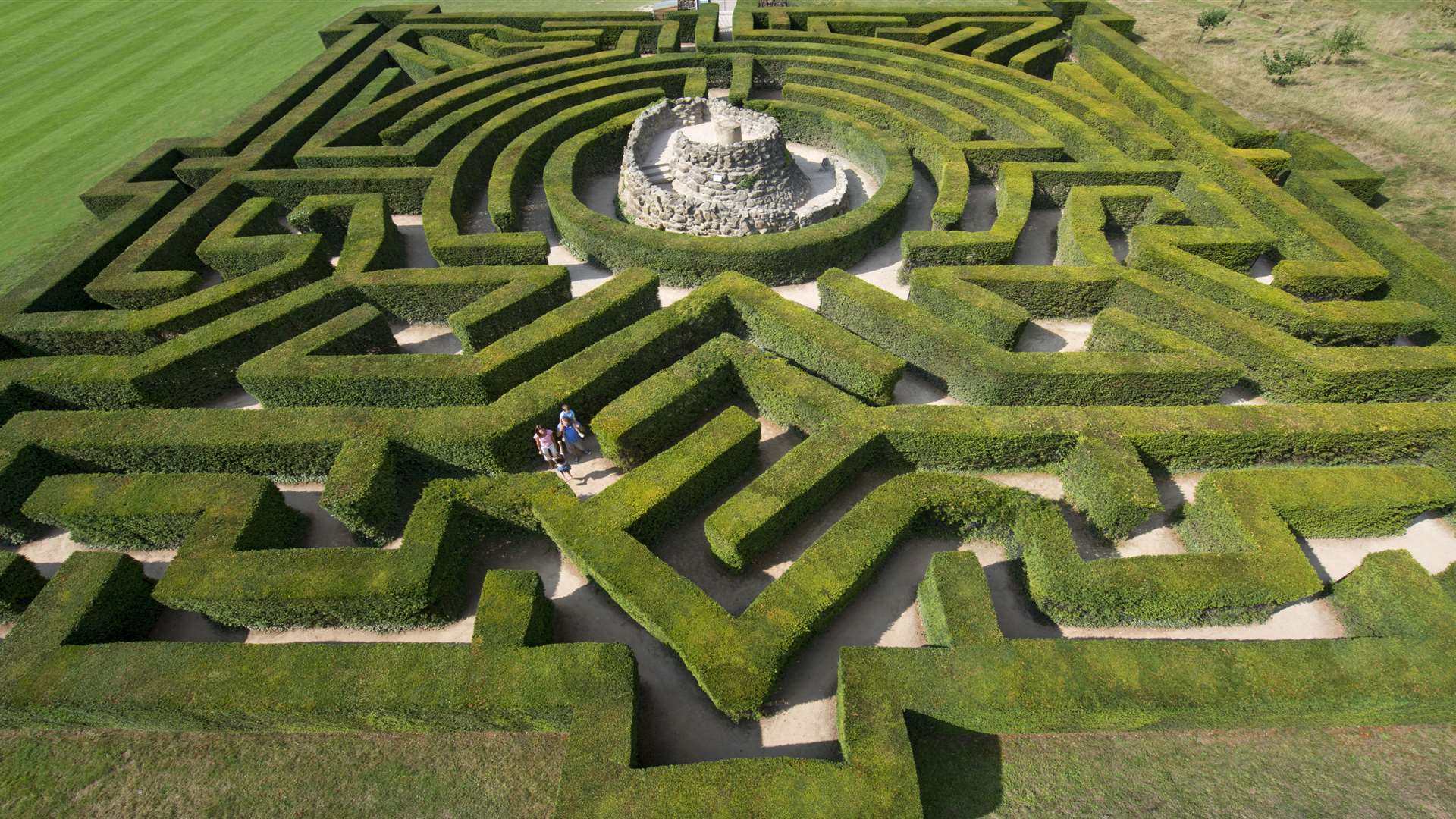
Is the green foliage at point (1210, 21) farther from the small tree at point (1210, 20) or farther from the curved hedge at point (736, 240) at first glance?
the curved hedge at point (736, 240)

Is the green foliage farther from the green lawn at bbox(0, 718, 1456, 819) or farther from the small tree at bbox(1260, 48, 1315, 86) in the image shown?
the green lawn at bbox(0, 718, 1456, 819)

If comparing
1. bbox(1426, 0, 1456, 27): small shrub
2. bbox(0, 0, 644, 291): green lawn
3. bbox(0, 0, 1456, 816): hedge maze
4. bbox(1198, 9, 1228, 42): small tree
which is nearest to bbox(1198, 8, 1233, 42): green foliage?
bbox(1198, 9, 1228, 42): small tree

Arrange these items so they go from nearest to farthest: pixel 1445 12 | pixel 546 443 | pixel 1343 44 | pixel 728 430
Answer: pixel 728 430
pixel 546 443
pixel 1343 44
pixel 1445 12

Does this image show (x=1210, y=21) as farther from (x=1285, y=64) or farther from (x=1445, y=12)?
(x=1445, y=12)

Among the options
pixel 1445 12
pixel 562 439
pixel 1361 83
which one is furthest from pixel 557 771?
pixel 1445 12

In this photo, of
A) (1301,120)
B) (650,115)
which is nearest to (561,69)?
(650,115)

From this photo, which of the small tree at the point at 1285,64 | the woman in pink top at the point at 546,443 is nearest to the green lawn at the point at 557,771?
the woman in pink top at the point at 546,443
